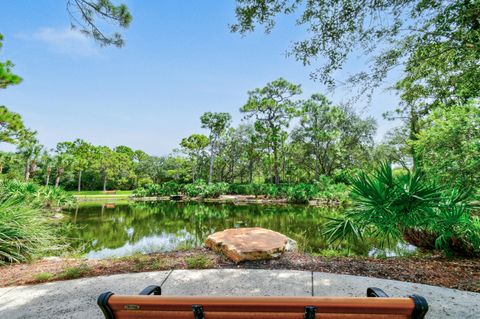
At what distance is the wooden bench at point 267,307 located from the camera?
0.95 m

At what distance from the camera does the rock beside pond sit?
11.6ft

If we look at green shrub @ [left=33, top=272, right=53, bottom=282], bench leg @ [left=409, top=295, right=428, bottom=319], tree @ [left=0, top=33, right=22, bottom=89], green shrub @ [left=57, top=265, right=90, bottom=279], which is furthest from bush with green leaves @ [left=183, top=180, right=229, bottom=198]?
bench leg @ [left=409, top=295, right=428, bottom=319]

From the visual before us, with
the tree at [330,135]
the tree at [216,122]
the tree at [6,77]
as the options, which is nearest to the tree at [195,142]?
the tree at [216,122]

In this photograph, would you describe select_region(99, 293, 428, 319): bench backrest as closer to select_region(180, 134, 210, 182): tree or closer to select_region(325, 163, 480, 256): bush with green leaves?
select_region(325, 163, 480, 256): bush with green leaves

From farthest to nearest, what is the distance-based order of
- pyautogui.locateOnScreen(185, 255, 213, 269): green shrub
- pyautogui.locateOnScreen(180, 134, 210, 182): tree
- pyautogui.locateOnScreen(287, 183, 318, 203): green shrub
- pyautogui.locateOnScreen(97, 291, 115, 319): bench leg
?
pyautogui.locateOnScreen(180, 134, 210, 182): tree, pyautogui.locateOnScreen(287, 183, 318, 203): green shrub, pyautogui.locateOnScreen(185, 255, 213, 269): green shrub, pyautogui.locateOnScreen(97, 291, 115, 319): bench leg

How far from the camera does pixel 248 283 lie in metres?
2.74

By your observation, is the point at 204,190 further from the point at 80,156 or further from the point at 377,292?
the point at 377,292

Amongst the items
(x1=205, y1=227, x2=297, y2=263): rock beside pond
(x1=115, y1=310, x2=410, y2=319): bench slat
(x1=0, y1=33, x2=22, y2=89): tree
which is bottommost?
(x1=205, y1=227, x2=297, y2=263): rock beside pond

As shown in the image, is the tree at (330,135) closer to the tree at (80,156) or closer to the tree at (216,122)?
the tree at (216,122)

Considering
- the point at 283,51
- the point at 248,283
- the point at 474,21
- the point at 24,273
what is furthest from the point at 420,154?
the point at 24,273

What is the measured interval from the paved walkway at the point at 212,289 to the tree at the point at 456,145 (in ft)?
12.1

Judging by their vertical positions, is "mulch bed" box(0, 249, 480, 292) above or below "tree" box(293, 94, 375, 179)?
below

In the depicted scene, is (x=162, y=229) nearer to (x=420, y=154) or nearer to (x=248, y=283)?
(x=248, y=283)

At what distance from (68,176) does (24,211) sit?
33.4m
